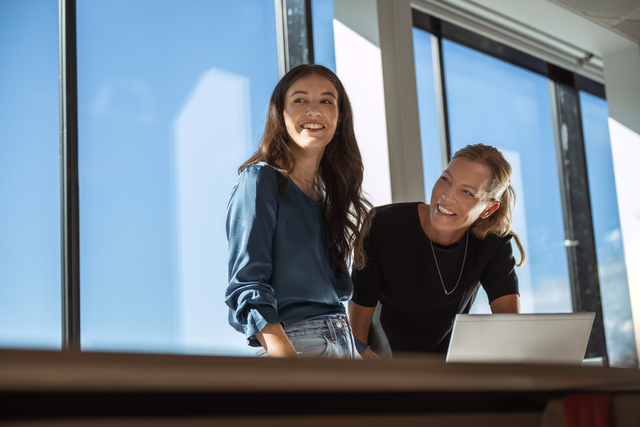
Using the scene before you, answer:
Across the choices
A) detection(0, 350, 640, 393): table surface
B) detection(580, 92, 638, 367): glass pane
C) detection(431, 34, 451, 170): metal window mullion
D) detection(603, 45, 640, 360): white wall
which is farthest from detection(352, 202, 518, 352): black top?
detection(580, 92, 638, 367): glass pane

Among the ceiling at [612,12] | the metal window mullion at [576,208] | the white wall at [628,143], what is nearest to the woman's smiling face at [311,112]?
the ceiling at [612,12]

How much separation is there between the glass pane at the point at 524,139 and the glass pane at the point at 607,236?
439 millimetres

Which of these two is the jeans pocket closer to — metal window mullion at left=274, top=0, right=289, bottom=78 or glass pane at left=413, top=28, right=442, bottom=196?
metal window mullion at left=274, top=0, right=289, bottom=78

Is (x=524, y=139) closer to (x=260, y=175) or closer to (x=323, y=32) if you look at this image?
(x=323, y=32)

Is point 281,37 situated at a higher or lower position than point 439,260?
higher

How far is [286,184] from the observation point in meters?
1.38

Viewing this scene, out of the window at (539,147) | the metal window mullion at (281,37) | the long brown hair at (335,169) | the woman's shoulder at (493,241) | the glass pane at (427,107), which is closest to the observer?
the long brown hair at (335,169)

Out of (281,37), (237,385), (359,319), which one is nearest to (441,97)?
(281,37)

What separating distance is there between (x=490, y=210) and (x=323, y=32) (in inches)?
64.2

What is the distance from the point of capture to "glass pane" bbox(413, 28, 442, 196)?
3545 mm

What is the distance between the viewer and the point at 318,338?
128 centimetres

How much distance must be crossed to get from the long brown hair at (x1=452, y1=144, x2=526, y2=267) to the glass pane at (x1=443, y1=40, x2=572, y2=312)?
5.66 feet

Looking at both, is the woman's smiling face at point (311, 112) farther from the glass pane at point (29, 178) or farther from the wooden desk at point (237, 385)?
the glass pane at point (29, 178)

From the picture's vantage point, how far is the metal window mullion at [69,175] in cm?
212
